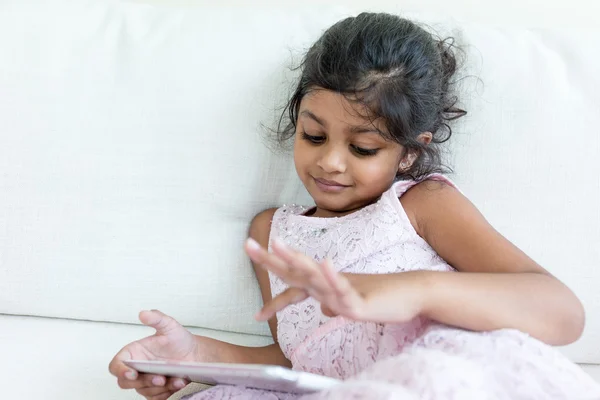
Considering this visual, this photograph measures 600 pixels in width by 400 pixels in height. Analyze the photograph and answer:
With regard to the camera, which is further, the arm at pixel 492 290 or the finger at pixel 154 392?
the finger at pixel 154 392

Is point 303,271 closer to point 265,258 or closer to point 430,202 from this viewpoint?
point 265,258

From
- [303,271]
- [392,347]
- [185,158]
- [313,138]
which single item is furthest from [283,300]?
[185,158]

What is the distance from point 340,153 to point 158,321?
1.14 ft

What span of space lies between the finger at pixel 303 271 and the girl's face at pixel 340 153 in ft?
0.99

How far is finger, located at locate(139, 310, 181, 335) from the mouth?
0.97ft

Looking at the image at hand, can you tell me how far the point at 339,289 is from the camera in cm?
80

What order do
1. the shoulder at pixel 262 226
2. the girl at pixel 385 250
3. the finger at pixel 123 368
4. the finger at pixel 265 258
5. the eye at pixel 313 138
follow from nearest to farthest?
the finger at pixel 265 258 < the girl at pixel 385 250 < the finger at pixel 123 368 < the eye at pixel 313 138 < the shoulder at pixel 262 226

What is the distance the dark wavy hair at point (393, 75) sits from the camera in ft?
3.58

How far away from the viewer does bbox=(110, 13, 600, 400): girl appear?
898mm

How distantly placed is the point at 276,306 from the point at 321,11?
627mm

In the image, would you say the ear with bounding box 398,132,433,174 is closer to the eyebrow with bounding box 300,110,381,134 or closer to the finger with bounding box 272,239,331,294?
the eyebrow with bounding box 300,110,381,134

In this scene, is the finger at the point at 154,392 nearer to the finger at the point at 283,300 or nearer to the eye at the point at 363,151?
the finger at the point at 283,300

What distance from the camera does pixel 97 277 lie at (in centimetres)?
126

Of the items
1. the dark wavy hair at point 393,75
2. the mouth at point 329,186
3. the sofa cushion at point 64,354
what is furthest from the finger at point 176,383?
the dark wavy hair at point 393,75
